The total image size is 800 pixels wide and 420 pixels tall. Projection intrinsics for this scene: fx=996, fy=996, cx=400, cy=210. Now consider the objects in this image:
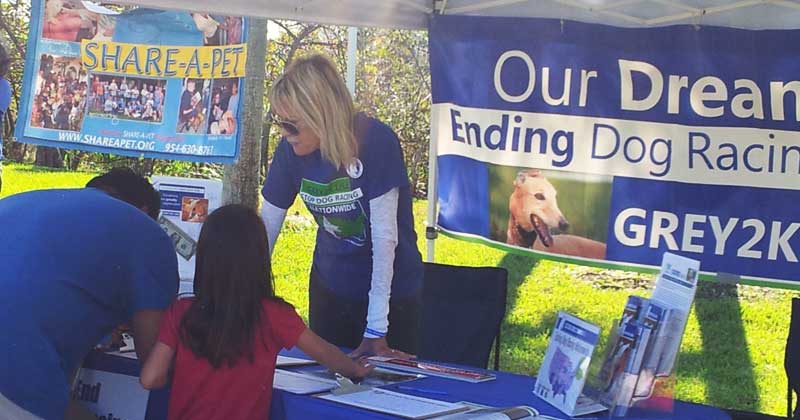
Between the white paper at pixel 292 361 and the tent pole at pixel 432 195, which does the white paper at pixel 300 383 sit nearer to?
the white paper at pixel 292 361

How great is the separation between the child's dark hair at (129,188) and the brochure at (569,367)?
100cm

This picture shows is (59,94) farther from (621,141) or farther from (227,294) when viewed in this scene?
(227,294)

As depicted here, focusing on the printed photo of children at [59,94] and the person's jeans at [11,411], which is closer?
the person's jeans at [11,411]

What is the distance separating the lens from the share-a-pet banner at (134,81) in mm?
4441

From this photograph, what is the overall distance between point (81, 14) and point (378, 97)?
4.28 meters

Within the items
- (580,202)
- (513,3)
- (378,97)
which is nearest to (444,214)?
(580,202)

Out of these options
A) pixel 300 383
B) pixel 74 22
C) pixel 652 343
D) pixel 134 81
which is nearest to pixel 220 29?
pixel 134 81

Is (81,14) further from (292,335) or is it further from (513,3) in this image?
(292,335)

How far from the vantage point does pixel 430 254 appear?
173 inches

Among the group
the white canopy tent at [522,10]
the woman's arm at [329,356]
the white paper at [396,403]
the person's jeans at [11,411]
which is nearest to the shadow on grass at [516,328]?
the white canopy tent at [522,10]

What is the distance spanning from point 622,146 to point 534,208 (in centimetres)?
45

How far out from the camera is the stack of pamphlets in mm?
2117

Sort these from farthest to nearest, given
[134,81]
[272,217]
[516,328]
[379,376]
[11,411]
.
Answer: [516,328], [134,81], [272,217], [379,376], [11,411]

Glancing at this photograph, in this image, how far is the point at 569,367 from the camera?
2.21m
